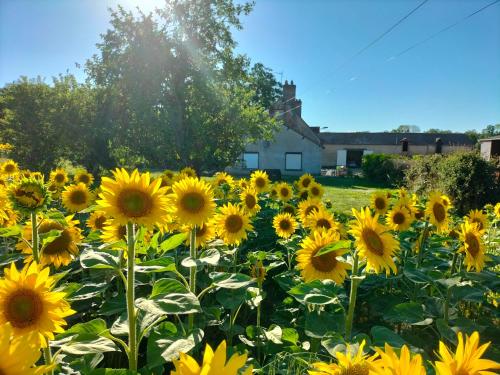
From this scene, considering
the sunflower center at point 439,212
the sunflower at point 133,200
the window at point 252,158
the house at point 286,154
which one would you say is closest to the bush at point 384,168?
the house at point 286,154

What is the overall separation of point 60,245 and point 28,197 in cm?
56

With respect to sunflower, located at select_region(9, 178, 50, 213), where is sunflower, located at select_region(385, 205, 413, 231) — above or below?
below

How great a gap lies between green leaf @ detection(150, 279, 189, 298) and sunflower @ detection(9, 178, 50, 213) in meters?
0.90

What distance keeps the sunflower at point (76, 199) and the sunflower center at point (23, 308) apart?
→ 308 cm

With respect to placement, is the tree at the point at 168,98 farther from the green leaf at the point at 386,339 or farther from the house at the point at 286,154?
the green leaf at the point at 386,339

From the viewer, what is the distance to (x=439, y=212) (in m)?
3.49

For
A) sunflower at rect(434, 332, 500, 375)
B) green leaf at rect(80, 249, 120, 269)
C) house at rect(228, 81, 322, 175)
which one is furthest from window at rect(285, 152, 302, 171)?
sunflower at rect(434, 332, 500, 375)

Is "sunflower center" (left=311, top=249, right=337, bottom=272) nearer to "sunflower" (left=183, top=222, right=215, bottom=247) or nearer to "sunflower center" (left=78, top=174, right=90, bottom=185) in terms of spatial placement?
"sunflower" (left=183, top=222, right=215, bottom=247)

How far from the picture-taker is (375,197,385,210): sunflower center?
4.64m

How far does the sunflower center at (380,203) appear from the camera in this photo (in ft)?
15.2

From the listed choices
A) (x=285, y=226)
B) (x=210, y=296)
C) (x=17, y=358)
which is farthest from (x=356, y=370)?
(x=285, y=226)

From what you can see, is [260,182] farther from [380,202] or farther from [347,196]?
[347,196]

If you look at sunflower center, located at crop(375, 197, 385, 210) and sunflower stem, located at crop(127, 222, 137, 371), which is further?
sunflower center, located at crop(375, 197, 385, 210)

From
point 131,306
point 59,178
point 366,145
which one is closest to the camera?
point 131,306
